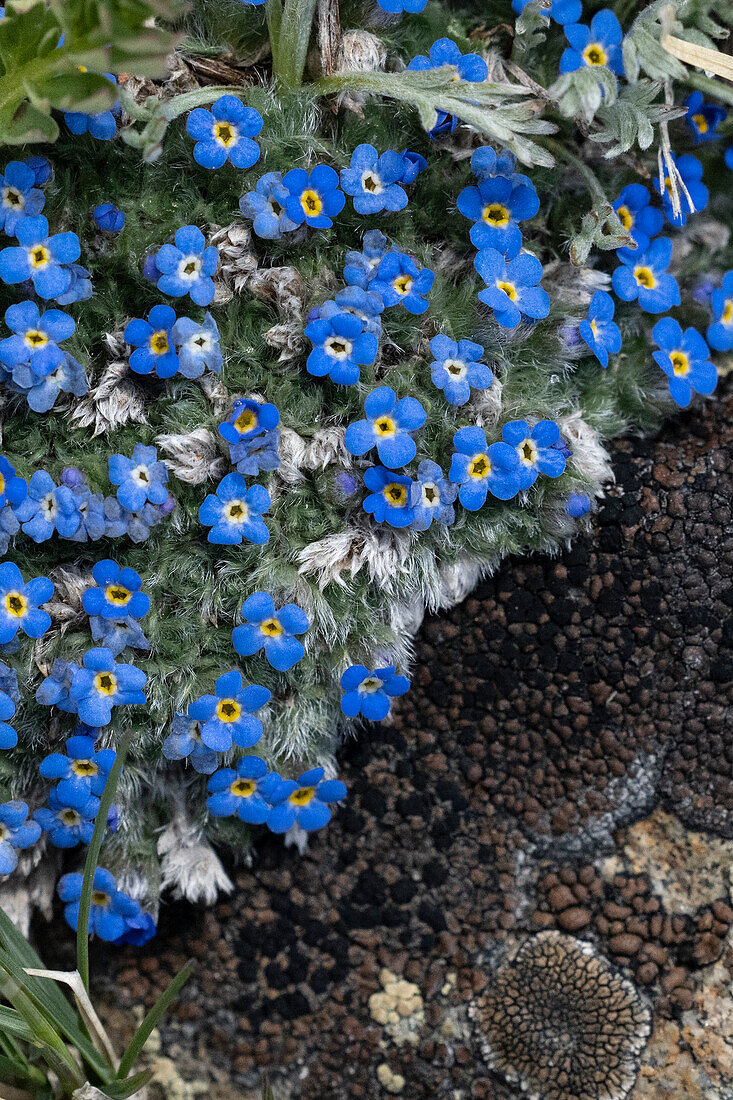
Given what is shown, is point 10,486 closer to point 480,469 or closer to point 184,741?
point 184,741

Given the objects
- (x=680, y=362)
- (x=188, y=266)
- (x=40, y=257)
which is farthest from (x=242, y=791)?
(x=680, y=362)

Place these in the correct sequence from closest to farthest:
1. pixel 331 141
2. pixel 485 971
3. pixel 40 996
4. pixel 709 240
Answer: pixel 40 996 → pixel 331 141 → pixel 485 971 → pixel 709 240

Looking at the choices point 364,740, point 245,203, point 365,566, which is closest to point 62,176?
point 245,203

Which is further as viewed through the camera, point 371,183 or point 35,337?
point 371,183

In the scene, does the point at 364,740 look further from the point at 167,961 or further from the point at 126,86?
the point at 126,86

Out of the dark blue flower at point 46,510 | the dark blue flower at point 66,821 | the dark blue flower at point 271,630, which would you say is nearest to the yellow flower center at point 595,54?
the dark blue flower at point 271,630

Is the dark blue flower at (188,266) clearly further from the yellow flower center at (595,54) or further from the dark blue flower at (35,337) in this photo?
the yellow flower center at (595,54)
